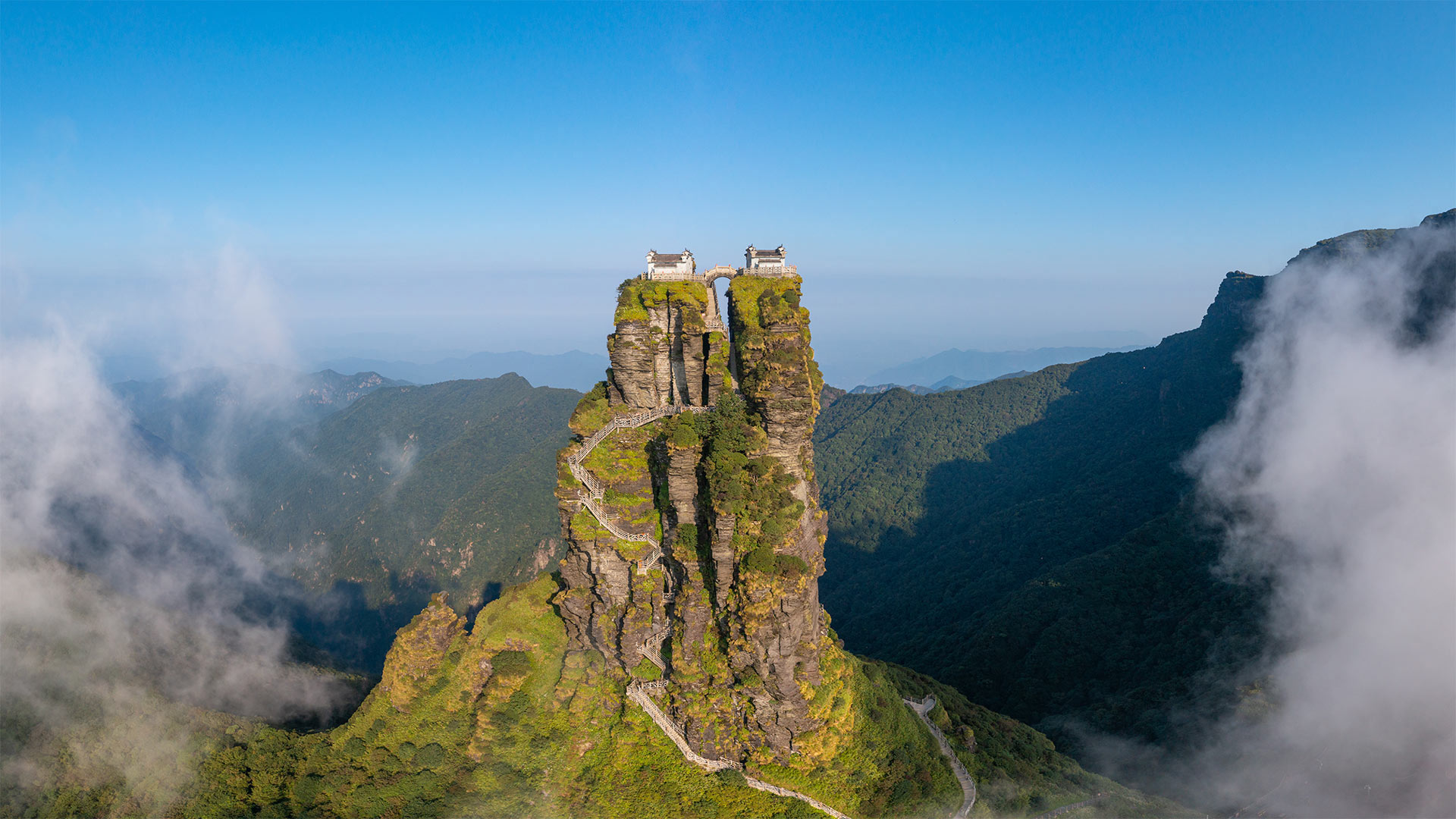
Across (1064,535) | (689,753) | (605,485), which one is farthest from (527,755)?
(1064,535)

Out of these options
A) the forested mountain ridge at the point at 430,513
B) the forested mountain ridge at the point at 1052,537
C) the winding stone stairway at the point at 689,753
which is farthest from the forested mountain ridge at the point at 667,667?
the forested mountain ridge at the point at 430,513

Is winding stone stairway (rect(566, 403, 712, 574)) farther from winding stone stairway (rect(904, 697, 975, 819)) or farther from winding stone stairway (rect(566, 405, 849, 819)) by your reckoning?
winding stone stairway (rect(904, 697, 975, 819))

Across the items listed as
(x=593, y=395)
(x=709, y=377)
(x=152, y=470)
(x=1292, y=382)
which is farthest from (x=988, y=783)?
(x=152, y=470)

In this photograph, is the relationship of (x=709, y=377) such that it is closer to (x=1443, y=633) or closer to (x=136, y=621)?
(x=136, y=621)

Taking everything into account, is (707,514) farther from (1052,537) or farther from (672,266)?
(1052,537)

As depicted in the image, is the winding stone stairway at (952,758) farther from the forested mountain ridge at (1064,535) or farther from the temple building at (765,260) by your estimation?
the temple building at (765,260)

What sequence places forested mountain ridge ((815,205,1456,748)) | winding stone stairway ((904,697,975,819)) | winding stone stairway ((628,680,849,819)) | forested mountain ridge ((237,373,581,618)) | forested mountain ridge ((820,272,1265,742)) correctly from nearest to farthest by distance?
winding stone stairway ((628,680,849,819)), winding stone stairway ((904,697,975,819)), forested mountain ridge ((815,205,1456,748)), forested mountain ridge ((820,272,1265,742)), forested mountain ridge ((237,373,581,618))

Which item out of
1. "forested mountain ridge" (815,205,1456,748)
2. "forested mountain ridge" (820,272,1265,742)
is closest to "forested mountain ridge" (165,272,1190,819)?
"forested mountain ridge" (815,205,1456,748)
